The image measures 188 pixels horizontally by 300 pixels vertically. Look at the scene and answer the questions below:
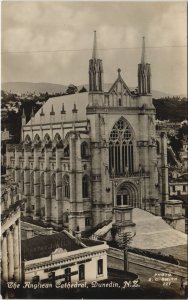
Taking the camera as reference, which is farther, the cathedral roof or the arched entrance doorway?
the arched entrance doorway

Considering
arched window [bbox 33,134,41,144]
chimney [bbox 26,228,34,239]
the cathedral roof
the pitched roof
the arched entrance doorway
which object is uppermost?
the cathedral roof

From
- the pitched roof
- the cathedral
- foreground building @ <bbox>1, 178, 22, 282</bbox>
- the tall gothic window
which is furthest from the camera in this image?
the tall gothic window

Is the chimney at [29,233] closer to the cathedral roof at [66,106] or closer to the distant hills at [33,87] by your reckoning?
the cathedral roof at [66,106]

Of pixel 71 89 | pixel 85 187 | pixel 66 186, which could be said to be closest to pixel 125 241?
pixel 85 187

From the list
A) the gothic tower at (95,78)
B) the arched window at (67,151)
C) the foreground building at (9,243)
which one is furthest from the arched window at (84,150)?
the foreground building at (9,243)

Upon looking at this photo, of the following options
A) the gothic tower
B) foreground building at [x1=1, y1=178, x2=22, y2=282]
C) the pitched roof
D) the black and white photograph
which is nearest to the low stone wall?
the black and white photograph

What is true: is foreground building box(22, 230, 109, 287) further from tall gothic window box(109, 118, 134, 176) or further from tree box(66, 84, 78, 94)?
tree box(66, 84, 78, 94)

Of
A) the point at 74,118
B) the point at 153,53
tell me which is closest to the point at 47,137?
the point at 74,118

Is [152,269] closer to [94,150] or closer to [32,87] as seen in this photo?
[94,150]
